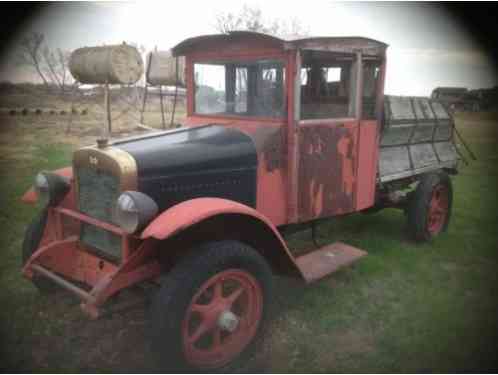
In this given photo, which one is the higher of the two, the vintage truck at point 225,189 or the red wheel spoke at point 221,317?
the vintage truck at point 225,189

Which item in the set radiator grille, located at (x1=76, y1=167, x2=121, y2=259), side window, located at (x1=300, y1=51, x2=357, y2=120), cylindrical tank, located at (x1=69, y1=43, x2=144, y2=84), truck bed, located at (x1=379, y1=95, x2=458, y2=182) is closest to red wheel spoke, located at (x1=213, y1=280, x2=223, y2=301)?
radiator grille, located at (x1=76, y1=167, x2=121, y2=259)

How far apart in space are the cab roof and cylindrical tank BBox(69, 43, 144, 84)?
6.84m

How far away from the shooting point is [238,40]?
122 inches

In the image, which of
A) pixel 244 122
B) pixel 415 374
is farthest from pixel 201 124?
pixel 415 374

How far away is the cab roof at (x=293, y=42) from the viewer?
112 inches

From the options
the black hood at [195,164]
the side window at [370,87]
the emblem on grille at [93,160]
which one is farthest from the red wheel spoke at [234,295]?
the side window at [370,87]

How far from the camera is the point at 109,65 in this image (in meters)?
9.48

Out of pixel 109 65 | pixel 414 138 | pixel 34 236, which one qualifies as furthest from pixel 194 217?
pixel 109 65

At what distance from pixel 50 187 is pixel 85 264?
64 cm

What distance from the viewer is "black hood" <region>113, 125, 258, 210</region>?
8.33 feet

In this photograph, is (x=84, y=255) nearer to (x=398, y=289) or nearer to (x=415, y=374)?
(x=415, y=374)

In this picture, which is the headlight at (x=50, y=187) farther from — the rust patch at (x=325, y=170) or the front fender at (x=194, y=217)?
the rust patch at (x=325, y=170)

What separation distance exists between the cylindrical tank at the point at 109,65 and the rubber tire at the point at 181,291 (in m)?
8.44

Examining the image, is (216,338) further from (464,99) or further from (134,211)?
(464,99)
